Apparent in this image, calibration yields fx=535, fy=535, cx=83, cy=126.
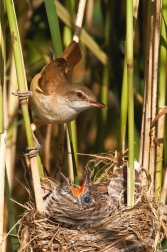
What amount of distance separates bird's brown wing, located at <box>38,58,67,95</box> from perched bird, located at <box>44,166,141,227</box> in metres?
0.44

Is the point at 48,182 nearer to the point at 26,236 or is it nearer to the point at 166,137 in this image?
the point at 26,236

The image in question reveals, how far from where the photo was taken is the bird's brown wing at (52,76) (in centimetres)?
245

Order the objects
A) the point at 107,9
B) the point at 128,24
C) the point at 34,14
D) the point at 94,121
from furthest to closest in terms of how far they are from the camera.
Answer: the point at 94,121
the point at 34,14
the point at 107,9
the point at 128,24

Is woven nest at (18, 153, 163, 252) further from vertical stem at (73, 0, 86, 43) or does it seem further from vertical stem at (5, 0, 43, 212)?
vertical stem at (73, 0, 86, 43)

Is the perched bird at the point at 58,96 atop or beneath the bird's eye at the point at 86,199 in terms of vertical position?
atop

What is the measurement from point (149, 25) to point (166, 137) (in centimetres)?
53

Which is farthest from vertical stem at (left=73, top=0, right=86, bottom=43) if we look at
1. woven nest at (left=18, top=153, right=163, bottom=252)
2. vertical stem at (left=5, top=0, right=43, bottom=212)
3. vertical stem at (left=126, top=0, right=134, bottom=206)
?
woven nest at (left=18, top=153, right=163, bottom=252)

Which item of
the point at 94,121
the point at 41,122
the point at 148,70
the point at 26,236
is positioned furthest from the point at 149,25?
the point at 94,121

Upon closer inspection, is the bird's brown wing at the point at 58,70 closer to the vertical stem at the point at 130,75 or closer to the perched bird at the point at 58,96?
the perched bird at the point at 58,96

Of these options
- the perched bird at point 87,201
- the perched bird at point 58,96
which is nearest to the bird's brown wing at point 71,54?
the perched bird at point 58,96

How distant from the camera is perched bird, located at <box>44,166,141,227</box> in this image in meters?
2.43

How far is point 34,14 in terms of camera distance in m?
3.36

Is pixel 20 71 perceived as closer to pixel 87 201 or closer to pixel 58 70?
pixel 58 70

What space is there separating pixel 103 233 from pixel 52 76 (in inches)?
30.4
